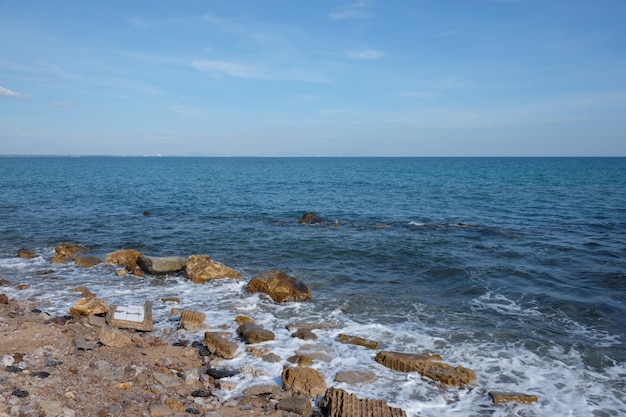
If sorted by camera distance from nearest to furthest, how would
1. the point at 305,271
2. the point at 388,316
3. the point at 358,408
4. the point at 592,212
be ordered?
1. the point at 358,408
2. the point at 388,316
3. the point at 305,271
4. the point at 592,212

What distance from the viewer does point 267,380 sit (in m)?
9.11

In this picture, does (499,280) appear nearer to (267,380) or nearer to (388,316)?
(388,316)

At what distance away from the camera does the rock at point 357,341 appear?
11.0 m

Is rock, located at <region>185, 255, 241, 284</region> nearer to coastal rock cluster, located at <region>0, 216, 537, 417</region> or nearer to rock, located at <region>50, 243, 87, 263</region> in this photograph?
coastal rock cluster, located at <region>0, 216, 537, 417</region>

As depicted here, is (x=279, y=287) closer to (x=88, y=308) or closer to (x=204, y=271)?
(x=204, y=271)

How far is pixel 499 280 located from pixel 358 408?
454 inches

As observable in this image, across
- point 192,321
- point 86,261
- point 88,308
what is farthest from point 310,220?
point 88,308

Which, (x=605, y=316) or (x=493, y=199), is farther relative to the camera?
(x=493, y=199)

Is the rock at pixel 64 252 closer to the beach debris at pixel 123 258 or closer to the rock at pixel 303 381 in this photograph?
the beach debris at pixel 123 258

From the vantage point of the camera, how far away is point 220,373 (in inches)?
364

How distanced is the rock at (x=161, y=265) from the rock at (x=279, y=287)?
397cm

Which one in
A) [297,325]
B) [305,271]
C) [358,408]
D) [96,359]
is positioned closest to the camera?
[358,408]

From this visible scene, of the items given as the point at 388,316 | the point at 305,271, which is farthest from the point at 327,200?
the point at 388,316

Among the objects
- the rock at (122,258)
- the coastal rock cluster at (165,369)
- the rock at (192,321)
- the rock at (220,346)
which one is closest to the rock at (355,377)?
the coastal rock cluster at (165,369)
